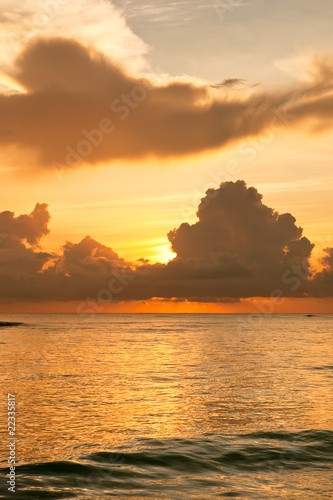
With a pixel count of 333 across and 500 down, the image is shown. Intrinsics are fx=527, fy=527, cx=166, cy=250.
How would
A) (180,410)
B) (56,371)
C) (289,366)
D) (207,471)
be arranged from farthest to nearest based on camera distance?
1. (289,366)
2. (56,371)
3. (180,410)
4. (207,471)

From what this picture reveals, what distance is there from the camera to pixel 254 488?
18.7 metres

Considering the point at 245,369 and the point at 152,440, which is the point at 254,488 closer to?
the point at 152,440

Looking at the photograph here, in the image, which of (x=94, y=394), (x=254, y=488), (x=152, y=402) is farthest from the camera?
(x=94, y=394)

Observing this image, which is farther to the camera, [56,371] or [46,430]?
[56,371]

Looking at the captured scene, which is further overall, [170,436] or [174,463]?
[170,436]

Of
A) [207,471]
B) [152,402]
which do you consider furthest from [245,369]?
[207,471]

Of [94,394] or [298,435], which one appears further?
[94,394]

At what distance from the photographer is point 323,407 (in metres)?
33.5

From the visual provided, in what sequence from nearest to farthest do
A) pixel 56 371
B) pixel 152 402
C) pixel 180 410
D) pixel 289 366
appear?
pixel 180 410 < pixel 152 402 < pixel 56 371 < pixel 289 366

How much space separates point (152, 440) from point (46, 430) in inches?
224

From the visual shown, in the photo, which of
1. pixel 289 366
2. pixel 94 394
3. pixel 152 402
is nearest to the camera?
pixel 152 402

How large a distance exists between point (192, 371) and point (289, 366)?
40.4 ft

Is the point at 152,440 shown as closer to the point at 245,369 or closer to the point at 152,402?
the point at 152,402

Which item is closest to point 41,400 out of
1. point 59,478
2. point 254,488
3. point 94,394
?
point 94,394
